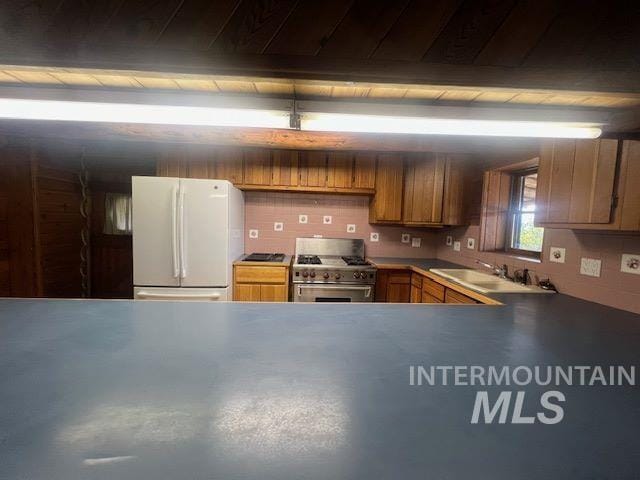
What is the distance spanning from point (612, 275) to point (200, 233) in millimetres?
3021

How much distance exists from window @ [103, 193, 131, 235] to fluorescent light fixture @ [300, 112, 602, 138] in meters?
3.60

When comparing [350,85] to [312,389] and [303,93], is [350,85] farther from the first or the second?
[312,389]

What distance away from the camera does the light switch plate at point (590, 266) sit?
1.69 meters

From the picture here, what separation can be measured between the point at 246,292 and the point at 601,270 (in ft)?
9.09

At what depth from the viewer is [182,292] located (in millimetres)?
2604

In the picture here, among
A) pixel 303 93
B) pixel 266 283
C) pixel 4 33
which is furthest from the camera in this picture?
pixel 266 283

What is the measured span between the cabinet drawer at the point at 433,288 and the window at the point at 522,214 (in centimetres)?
84

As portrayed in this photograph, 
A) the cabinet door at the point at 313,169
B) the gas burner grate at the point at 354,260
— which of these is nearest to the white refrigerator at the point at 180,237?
the cabinet door at the point at 313,169

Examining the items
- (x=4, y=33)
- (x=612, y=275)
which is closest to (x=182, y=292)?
(x=4, y=33)

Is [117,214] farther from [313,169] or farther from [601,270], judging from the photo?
[601,270]

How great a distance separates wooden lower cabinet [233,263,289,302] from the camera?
2.84 meters

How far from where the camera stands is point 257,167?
9.99 ft

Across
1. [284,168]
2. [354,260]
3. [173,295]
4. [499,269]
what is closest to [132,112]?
[173,295]

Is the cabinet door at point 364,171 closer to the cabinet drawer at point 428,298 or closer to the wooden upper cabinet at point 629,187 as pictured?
the cabinet drawer at point 428,298
